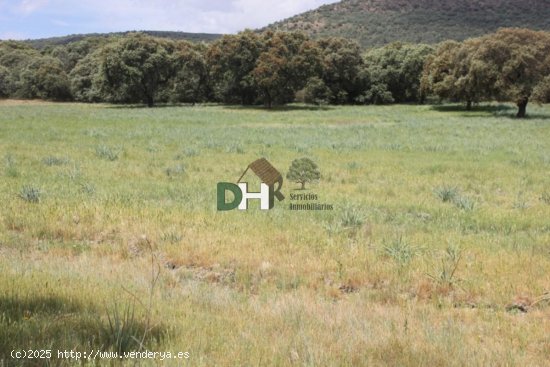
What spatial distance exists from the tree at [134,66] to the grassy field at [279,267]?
179ft

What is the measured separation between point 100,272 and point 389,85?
82.1 metres

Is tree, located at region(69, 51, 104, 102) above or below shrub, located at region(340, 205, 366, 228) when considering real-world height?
above

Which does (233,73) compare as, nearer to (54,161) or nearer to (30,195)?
(54,161)

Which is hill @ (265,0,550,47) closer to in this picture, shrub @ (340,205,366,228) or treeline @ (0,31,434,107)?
treeline @ (0,31,434,107)

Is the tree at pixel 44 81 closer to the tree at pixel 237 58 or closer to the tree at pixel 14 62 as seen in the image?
the tree at pixel 14 62

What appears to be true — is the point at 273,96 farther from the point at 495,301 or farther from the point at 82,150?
the point at 495,301

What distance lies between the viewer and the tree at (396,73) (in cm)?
7919

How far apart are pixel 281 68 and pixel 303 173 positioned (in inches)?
1938

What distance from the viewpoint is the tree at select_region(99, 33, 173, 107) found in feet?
223

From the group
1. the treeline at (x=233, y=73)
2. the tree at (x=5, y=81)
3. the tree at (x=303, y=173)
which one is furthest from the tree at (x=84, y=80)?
the tree at (x=303, y=173)

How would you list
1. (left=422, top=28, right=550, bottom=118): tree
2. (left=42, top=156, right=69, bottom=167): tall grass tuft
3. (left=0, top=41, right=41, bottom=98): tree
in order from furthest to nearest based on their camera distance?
(left=0, top=41, right=41, bottom=98): tree
(left=422, top=28, right=550, bottom=118): tree
(left=42, top=156, right=69, bottom=167): tall grass tuft

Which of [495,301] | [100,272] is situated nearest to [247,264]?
[100,272]

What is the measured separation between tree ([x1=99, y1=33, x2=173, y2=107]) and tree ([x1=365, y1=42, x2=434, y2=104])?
33498mm

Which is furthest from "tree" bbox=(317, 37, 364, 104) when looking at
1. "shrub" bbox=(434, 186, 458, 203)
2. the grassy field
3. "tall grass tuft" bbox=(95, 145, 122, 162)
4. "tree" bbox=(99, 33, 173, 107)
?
"shrub" bbox=(434, 186, 458, 203)
